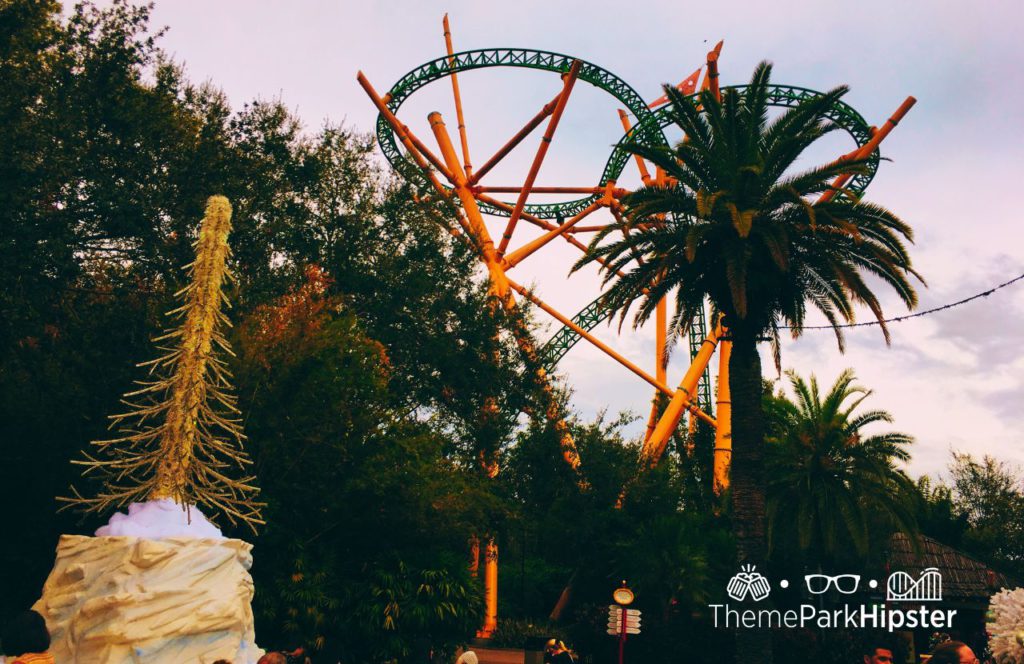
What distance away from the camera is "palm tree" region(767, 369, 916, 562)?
931 inches

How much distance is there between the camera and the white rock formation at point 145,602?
7441 millimetres

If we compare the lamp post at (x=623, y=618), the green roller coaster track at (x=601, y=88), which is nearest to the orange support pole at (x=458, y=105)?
the green roller coaster track at (x=601, y=88)

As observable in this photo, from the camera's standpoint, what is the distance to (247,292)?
19719 millimetres

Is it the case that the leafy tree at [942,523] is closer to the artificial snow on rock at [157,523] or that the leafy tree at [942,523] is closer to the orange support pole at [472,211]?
the orange support pole at [472,211]

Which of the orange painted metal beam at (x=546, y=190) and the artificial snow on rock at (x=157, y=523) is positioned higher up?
the orange painted metal beam at (x=546, y=190)

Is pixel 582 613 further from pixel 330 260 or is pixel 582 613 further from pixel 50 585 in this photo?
pixel 50 585

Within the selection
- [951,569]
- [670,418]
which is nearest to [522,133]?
[670,418]

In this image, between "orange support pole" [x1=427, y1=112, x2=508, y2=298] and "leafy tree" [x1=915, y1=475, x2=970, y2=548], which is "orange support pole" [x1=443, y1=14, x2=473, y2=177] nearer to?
"orange support pole" [x1=427, y1=112, x2=508, y2=298]

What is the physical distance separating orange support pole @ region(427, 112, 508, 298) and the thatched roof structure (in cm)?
1383

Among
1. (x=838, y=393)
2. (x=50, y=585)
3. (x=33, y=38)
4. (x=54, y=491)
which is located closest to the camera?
(x=50, y=585)

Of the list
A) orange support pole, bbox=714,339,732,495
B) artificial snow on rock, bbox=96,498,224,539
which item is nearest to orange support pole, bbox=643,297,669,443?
orange support pole, bbox=714,339,732,495

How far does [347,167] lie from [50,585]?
1924 centimetres

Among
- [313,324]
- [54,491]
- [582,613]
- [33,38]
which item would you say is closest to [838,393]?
[582,613]

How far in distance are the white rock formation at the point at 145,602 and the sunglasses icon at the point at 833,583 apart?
745 inches
